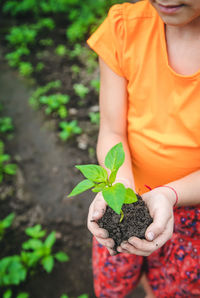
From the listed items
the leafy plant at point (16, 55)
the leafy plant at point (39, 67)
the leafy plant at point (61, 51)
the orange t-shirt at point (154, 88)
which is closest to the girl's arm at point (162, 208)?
the orange t-shirt at point (154, 88)

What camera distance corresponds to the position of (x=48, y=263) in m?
2.58

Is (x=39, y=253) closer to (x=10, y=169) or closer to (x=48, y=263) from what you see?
(x=48, y=263)

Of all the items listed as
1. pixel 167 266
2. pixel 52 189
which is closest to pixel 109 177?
pixel 167 266

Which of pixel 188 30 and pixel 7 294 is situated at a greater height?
pixel 188 30

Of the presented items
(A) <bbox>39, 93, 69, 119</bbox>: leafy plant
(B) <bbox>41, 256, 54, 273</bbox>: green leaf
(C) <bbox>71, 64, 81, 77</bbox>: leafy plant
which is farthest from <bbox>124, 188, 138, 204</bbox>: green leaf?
(C) <bbox>71, 64, 81, 77</bbox>: leafy plant

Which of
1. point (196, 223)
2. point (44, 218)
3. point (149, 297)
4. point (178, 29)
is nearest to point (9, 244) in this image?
point (44, 218)

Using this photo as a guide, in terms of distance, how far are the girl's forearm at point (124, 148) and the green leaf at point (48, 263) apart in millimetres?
1473

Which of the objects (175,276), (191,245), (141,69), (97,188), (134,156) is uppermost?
(141,69)

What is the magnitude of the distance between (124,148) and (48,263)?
5.37 ft

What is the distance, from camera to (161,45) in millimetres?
1336

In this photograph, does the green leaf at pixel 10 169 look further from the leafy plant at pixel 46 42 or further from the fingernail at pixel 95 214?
the leafy plant at pixel 46 42

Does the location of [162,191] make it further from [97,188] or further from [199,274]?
[199,274]

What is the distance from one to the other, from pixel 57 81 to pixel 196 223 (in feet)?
11.8

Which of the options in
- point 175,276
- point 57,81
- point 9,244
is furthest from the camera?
point 57,81
